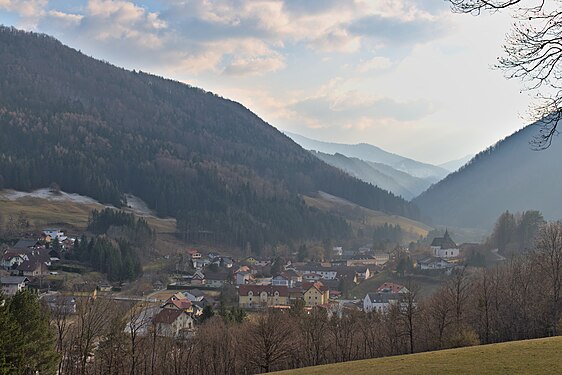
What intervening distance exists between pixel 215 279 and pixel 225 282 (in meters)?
4.13

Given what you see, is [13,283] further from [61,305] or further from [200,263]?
[200,263]

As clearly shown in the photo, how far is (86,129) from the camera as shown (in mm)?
197625

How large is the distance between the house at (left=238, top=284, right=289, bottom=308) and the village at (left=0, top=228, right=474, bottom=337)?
0.43 ft

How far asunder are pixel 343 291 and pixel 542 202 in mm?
135081

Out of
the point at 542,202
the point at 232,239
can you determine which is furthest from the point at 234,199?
the point at 542,202

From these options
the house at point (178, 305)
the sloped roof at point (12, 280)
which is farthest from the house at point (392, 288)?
the sloped roof at point (12, 280)

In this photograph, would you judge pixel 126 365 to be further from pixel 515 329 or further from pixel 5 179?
pixel 5 179

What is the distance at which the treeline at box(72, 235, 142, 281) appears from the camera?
80.2 m

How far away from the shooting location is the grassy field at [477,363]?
16172 millimetres

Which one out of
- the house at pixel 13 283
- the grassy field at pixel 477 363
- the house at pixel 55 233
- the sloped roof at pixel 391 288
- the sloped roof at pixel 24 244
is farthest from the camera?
the house at pixel 55 233

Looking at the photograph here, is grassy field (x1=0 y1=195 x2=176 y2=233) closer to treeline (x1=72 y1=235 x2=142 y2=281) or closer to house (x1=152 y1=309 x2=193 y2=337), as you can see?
treeline (x1=72 y1=235 x2=142 y2=281)

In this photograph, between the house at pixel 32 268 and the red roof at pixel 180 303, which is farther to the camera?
the house at pixel 32 268

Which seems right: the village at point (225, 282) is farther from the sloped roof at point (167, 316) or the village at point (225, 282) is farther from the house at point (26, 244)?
the house at point (26, 244)

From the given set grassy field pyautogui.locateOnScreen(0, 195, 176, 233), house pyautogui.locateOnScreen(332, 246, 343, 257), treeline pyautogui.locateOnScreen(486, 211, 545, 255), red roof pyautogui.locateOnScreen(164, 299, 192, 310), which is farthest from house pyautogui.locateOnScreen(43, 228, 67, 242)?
treeline pyautogui.locateOnScreen(486, 211, 545, 255)
